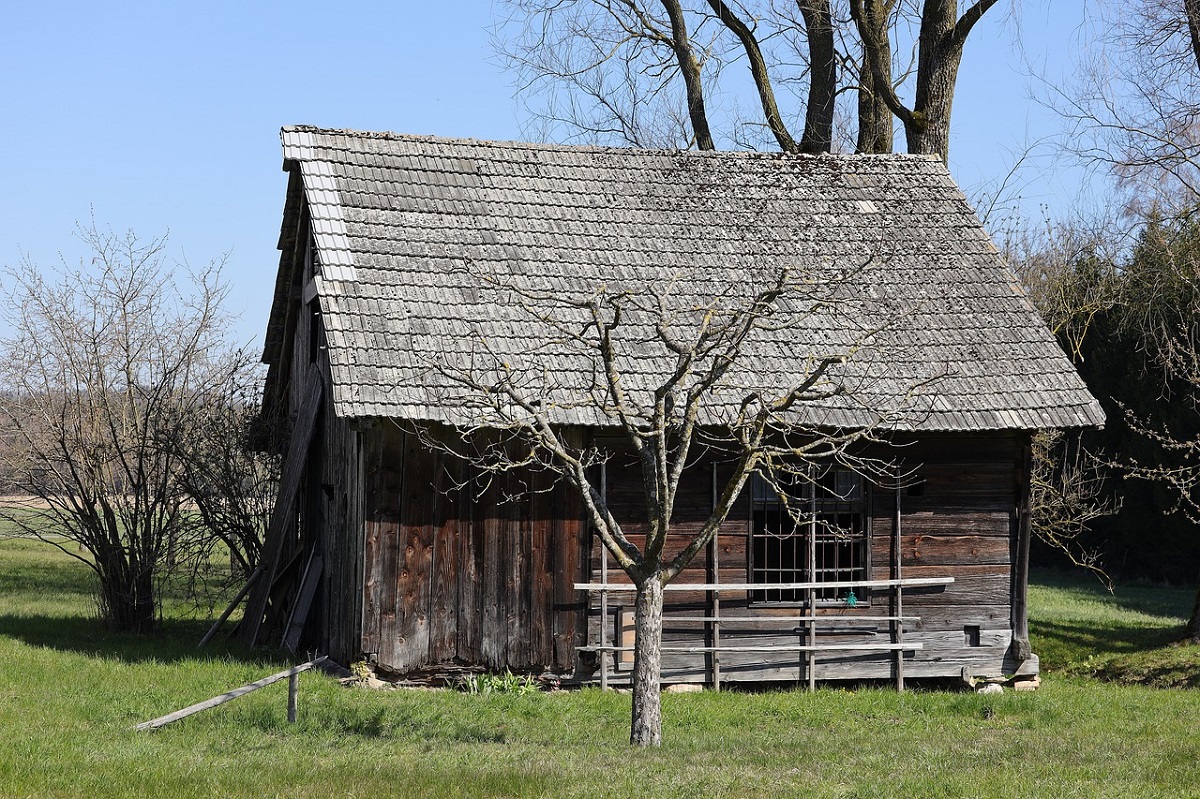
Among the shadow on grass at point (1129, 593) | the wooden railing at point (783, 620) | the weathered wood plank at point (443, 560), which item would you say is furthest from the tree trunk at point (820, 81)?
the weathered wood plank at point (443, 560)

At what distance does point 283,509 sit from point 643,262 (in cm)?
532

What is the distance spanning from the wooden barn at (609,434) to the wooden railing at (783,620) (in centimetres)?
3

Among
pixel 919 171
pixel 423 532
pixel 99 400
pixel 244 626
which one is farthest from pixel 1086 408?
pixel 99 400

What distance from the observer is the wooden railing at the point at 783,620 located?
41.9 ft

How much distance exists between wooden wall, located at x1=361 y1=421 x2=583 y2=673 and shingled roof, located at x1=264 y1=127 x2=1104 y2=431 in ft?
2.89

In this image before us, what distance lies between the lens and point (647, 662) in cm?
917

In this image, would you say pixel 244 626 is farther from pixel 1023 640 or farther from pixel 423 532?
pixel 1023 640

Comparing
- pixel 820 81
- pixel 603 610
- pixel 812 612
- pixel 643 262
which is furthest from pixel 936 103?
pixel 603 610

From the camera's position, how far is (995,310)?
14586 mm

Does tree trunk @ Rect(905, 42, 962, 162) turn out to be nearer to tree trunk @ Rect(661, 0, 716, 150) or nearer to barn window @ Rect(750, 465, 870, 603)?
Result: tree trunk @ Rect(661, 0, 716, 150)

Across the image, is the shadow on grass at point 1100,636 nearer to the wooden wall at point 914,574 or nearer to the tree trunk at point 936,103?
the wooden wall at point 914,574

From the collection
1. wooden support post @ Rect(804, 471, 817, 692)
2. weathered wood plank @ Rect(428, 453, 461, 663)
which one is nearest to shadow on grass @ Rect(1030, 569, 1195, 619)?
wooden support post @ Rect(804, 471, 817, 692)

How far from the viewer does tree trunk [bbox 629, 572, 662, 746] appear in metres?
9.17

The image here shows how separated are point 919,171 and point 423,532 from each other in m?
8.60
